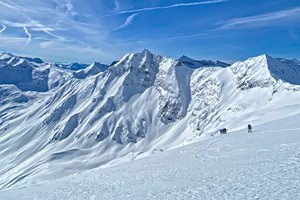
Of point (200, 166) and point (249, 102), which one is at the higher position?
point (249, 102)

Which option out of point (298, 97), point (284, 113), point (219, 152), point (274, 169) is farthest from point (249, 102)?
point (274, 169)

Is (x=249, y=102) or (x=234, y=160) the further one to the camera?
(x=249, y=102)

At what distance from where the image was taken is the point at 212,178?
26484 millimetres

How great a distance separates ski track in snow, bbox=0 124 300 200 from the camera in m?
21.9

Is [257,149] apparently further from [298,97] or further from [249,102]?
[249,102]

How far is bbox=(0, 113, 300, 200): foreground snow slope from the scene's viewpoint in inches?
863

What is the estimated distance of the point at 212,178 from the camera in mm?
26484

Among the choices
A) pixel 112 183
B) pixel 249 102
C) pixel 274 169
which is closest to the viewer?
pixel 274 169

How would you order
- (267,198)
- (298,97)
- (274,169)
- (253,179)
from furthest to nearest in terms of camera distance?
1. (298,97)
2. (274,169)
3. (253,179)
4. (267,198)

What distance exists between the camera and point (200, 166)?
32.7m

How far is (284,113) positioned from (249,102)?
12496 cm

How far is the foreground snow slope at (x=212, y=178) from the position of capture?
2192 cm

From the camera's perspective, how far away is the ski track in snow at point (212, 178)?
21938 mm

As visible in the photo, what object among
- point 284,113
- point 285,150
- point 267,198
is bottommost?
point 267,198
